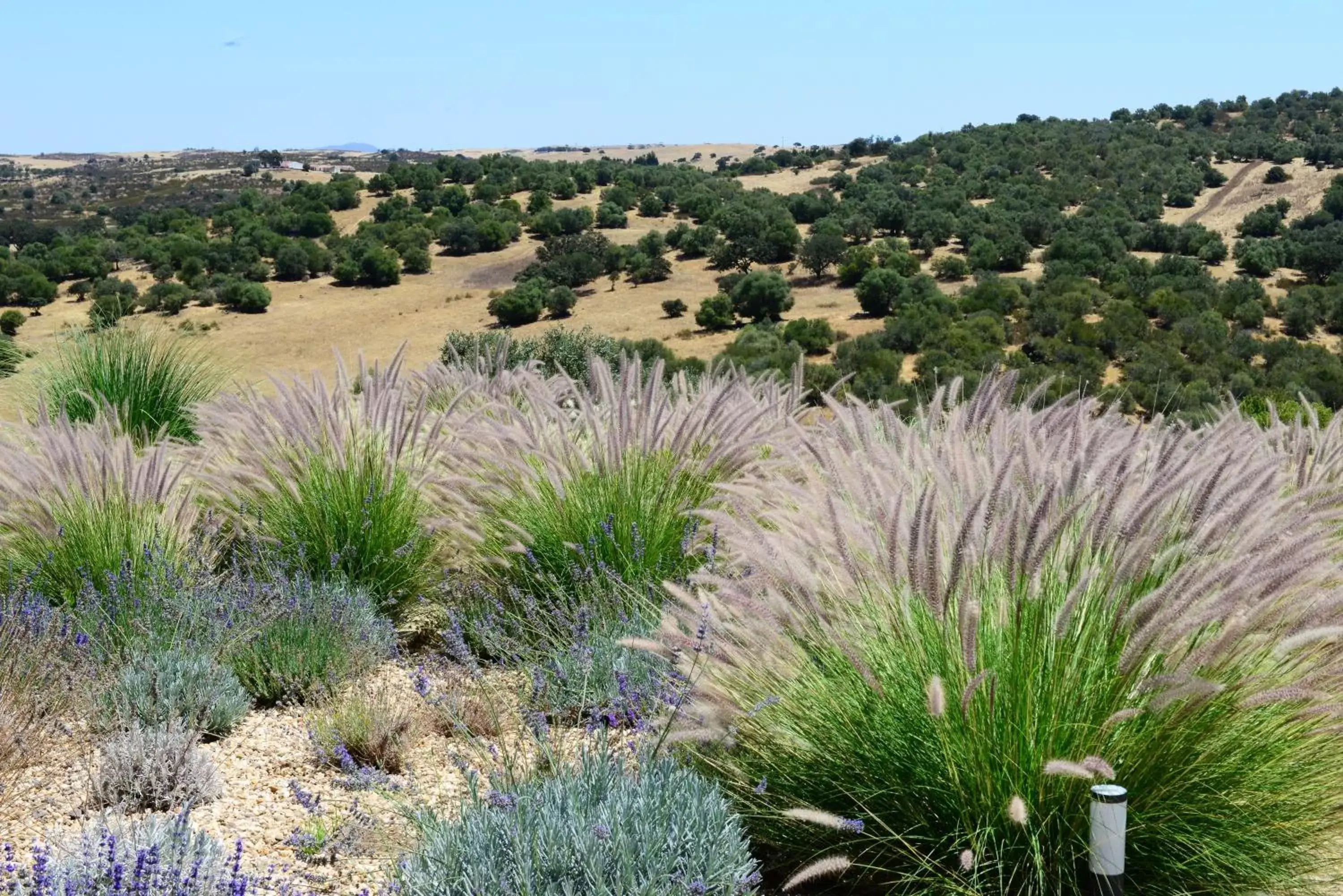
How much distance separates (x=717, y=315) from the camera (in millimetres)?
31875

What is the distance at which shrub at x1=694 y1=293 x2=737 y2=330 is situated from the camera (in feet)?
105

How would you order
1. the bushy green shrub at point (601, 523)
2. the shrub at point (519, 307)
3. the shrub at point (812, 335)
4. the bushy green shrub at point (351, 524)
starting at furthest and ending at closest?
the shrub at point (519, 307), the shrub at point (812, 335), the bushy green shrub at point (351, 524), the bushy green shrub at point (601, 523)

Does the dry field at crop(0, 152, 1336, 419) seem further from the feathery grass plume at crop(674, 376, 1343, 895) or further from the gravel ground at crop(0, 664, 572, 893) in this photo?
the feathery grass plume at crop(674, 376, 1343, 895)

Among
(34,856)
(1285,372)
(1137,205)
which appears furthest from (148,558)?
(1137,205)

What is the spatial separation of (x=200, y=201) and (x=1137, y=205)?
156 ft

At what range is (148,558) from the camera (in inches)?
201

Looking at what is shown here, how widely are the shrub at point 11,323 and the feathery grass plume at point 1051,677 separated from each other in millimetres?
37374

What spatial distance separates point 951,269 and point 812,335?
1020 centimetres

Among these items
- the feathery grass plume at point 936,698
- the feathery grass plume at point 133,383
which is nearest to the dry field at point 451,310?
the feathery grass plume at point 133,383

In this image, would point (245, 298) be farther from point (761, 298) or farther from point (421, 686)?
point (421, 686)

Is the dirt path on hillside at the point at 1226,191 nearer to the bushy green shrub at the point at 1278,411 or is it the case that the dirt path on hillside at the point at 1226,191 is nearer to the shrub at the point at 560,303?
the shrub at the point at 560,303

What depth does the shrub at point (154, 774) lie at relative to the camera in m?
3.46

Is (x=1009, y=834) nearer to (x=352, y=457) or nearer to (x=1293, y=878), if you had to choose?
(x=1293, y=878)

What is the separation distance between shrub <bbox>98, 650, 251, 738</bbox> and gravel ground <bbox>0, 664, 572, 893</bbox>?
9 cm
